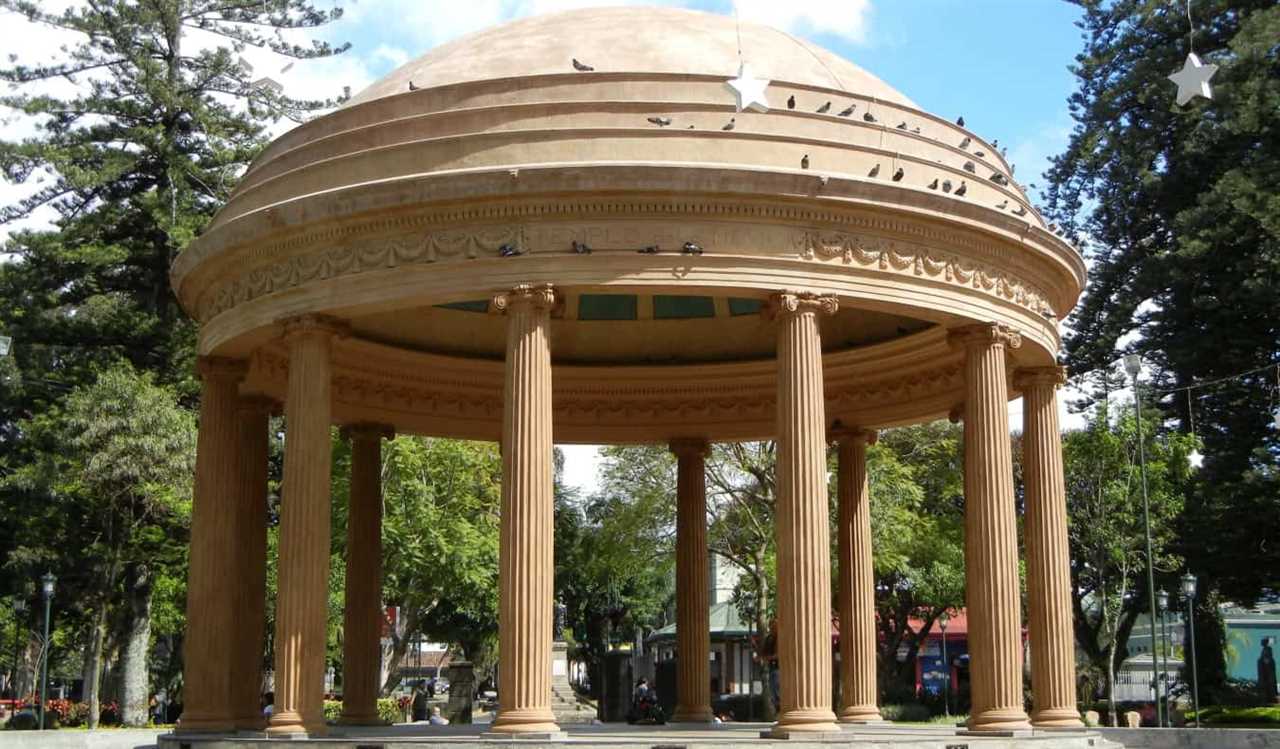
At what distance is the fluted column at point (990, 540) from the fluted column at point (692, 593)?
1078 centimetres

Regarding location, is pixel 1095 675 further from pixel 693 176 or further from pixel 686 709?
pixel 693 176

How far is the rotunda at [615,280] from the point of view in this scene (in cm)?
2747

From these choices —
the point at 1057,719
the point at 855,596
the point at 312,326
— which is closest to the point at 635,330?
the point at 855,596

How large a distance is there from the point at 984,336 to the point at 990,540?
4323 millimetres

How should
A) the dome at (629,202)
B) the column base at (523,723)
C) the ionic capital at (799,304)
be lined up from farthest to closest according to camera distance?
the ionic capital at (799,304), the dome at (629,202), the column base at (523,723)

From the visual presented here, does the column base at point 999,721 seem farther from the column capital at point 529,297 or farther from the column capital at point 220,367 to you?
the column capital at point 220,367

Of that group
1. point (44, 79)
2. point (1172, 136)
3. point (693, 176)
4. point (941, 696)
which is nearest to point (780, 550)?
point (693, 176)

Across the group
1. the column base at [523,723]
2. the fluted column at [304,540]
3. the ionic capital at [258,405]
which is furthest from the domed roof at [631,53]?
the column base at [523,723]

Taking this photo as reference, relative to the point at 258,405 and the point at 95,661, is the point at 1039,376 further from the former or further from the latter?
the point at 95,661

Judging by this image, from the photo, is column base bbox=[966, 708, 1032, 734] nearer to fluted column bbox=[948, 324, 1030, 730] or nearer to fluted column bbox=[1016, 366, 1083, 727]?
fluted column bbox=[948, 324, 1030, 730]

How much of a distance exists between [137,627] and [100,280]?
13684 millimetres

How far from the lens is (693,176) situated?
27.4 m

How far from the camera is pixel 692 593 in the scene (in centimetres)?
4000

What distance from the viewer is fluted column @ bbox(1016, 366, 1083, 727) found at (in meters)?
32.4
